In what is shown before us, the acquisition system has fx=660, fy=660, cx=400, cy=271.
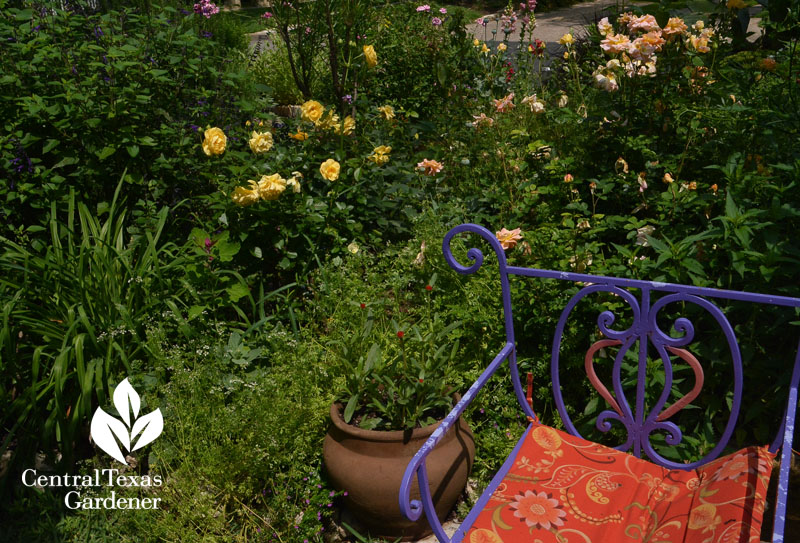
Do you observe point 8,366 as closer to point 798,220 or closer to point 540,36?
point 798,220

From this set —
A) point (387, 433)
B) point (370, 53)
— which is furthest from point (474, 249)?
point (370, 53)

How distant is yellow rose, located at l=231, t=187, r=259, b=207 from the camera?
119 inches

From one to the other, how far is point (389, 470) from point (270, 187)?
1.45 metres

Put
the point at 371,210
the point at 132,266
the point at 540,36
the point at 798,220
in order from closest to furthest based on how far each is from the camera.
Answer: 1. the point at 798,220
2. the point at 132,266
3. the point at 371,210
4. the point at 540,36

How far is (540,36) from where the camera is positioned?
30.0ft

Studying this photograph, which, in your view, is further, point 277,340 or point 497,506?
point 277,340

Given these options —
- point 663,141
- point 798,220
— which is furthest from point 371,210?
point 798,220

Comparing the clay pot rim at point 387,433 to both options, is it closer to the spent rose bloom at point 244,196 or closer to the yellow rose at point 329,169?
the spent rose bloom at point 244,196

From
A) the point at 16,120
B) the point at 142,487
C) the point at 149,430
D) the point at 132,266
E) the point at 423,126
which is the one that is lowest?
the point at 142,487

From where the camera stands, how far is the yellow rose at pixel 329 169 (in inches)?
129

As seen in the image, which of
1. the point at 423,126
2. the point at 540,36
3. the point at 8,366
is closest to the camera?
the point at 8,366

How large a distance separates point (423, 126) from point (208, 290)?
72.2 inches

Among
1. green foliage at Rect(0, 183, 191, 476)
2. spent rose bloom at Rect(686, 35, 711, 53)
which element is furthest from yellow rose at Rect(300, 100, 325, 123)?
spent rose bloom at Rect(686, 35, 711, 53)

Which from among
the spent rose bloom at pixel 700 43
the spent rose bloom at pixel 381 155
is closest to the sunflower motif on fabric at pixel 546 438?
the spent rose bloom at pixel 700 43
